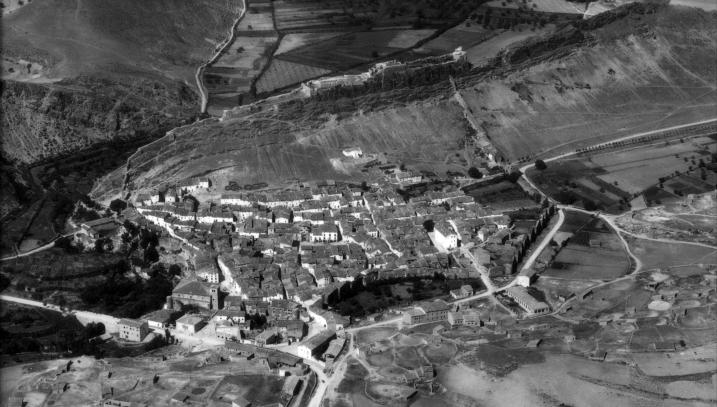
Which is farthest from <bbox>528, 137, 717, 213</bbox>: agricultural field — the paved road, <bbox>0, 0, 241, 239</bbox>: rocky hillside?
the paved road

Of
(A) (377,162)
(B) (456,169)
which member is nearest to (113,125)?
(A) (377,162)

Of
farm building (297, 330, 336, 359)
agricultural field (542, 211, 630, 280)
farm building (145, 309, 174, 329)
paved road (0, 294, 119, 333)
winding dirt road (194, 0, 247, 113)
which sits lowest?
winding dirt road (194, 0, 247, 113)

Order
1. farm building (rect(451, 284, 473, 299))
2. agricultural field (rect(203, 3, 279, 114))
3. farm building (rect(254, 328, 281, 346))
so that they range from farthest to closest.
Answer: agricultural field (rect(203, 3, 279, 114))
farm building (rect(451, 284, 473, 299))
farm building (rect(254, 328, 281, 346))

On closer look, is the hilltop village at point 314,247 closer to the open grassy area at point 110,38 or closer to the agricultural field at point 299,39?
the open grassy area at point 110,38

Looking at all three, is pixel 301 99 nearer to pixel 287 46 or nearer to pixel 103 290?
pixel 287 46

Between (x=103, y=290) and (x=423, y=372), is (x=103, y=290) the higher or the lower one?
the lower one

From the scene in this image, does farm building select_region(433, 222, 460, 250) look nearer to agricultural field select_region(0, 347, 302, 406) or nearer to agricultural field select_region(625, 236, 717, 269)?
agricultural field select_region(625, 236, 717, 269)

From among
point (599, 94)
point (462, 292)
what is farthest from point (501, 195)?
point (599, 94)
